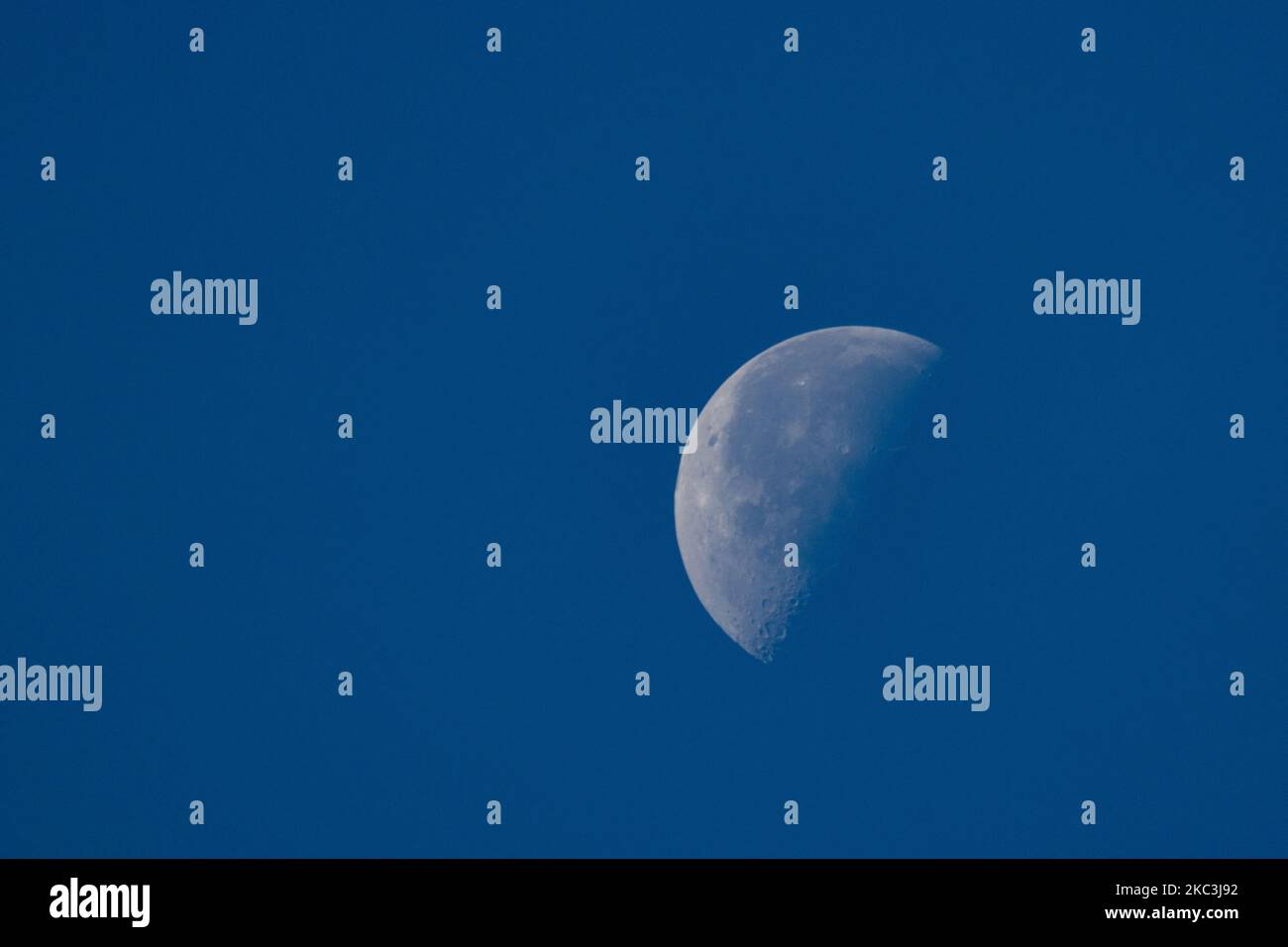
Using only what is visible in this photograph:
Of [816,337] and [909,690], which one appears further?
[816,337]

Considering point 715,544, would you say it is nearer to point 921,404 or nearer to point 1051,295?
point 921,404

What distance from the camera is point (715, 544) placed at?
42.2 feet

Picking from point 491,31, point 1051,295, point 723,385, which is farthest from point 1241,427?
point 491,31

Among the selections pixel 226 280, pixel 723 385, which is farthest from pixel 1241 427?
pixel 226 280

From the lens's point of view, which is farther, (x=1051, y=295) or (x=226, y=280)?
(x=226, y=280)

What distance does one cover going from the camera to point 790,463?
12312 millimetres

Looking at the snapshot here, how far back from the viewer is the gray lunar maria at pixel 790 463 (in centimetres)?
1237

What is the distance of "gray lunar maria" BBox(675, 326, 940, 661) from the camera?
12.4 metres

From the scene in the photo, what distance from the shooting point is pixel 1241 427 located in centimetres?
1317

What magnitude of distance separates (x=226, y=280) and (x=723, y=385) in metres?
4.68

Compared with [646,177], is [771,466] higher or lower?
lower

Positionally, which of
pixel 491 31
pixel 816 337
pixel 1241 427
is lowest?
pixel 1241 427

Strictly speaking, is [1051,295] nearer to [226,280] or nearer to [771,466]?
[771,466]

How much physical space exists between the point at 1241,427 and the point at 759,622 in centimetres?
470
